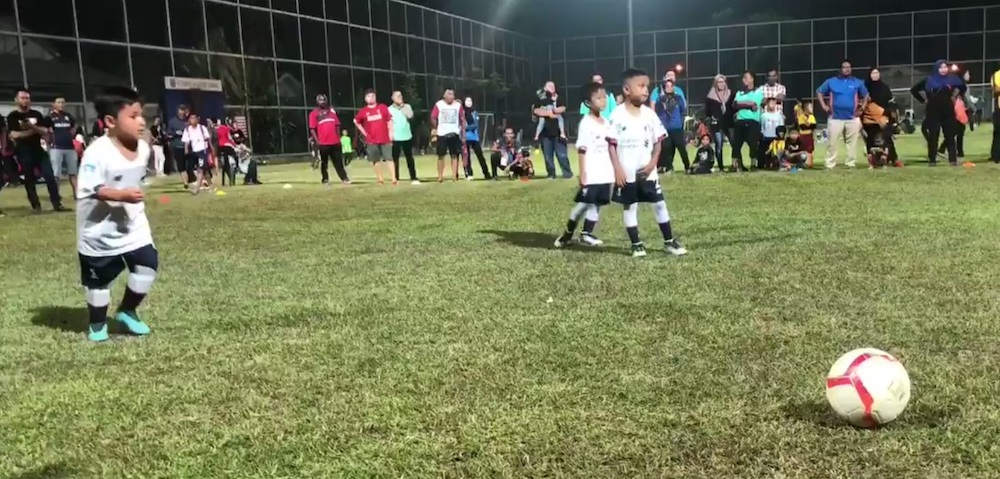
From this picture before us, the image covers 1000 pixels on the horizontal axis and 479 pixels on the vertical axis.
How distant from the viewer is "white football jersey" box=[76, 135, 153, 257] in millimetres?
5086

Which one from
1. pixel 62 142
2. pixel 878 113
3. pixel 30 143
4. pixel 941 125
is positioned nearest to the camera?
pixel 30 143

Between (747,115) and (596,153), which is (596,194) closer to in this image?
(596,153)

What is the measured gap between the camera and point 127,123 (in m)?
5.14

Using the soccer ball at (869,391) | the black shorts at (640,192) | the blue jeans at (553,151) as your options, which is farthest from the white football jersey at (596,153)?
the blue jeans at (553,151)

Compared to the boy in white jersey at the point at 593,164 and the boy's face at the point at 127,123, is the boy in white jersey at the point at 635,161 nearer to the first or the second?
the boy in white jersey at the point at 593,164

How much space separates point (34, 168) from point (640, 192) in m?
10.7

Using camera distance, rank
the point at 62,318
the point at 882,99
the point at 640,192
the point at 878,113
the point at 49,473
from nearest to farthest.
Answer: the point at 49,473 → the point at 62,318 → the point at 640,192 → the point at 878,113 → the point at 882,99

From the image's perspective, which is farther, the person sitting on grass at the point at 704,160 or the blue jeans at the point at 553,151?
the blue jeans at the point at 553,151

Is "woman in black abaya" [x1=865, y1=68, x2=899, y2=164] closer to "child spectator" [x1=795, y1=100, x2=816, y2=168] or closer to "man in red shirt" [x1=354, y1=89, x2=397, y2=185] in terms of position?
"child spectator" [x1=795, y1=100, x2=816, y2=168]

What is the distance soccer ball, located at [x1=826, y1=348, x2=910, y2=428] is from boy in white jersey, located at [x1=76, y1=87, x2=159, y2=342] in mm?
4094

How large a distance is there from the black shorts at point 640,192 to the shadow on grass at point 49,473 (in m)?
5.33

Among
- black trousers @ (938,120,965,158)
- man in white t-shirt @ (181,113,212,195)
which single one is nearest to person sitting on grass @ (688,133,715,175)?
black trousers @ (938,120,965,158)

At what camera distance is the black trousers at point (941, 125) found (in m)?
15.3

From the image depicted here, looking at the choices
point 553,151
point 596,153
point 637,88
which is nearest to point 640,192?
point 596,153
